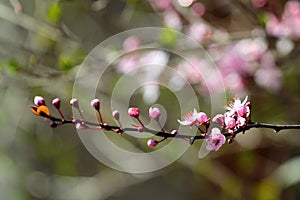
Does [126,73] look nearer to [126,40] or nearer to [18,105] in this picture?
[126,40]

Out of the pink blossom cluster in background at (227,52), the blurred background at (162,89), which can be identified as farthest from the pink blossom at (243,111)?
the pink blossom cluster in background at (227,52)

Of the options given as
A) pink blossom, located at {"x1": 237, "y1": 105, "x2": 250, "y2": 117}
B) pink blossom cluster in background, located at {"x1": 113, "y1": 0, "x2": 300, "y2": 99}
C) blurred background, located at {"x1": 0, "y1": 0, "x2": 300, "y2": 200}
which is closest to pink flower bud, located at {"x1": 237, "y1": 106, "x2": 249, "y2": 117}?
pink blossom, located at {"x1": 237, "y1": 105, "x2": 250, "y2": 117}

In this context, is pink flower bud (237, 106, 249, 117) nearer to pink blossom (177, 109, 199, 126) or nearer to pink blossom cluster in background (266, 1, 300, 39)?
pink blossom (177, 109, 199, 126)

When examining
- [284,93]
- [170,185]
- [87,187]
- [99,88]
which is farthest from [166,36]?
[170,185]

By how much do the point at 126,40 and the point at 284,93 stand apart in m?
0.51

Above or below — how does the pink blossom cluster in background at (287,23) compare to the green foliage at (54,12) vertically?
above

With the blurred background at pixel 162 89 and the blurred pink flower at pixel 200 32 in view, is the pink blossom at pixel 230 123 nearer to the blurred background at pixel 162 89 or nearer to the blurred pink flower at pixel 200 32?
the blurred background at pixel 162 89

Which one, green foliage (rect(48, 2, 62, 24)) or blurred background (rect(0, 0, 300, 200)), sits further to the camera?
blurred background (rect(0, 0, 300, 200))

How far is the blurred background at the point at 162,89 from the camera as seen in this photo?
163 cm

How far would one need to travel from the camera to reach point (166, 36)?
4.98ft

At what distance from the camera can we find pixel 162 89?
5.80 feet

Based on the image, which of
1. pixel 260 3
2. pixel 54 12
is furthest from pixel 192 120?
pixel 260 3

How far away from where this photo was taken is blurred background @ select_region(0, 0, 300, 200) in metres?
1.63

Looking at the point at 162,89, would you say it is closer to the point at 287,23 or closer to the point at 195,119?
the point at 287,23
